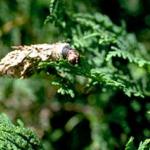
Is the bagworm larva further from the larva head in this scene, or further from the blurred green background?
the blurred green background

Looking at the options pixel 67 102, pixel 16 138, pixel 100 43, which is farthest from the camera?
pixel 67 102

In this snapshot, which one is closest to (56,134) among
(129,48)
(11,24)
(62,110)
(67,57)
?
(62,110)

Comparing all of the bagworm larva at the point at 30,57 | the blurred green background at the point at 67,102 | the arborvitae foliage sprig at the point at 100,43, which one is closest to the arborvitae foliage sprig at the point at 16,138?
the bagworm larva at the point at 30,57

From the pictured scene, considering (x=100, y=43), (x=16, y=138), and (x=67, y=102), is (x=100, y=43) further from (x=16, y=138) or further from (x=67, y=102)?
(x=67, y=102)

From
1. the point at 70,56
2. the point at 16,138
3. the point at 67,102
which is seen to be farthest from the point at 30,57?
the point at 67,102

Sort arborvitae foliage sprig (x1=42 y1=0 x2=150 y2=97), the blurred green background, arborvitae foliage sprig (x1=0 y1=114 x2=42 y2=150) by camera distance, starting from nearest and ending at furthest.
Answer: arborvitae foliage sprig (x1=0 y1=114 x2=42 y2=150) → arborvitae foliage sprig (x1=42 y1=0 x2=150 y2=97) → the blurred green background

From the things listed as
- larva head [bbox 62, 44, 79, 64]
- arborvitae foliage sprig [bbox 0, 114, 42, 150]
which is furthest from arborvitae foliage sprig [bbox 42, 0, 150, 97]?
arborvitae foliage sprig [bbox 0, 114, 42, 150]

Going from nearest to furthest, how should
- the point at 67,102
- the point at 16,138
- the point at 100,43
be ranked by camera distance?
the point at 16,138
the point at 100,43
the point at 67,102
